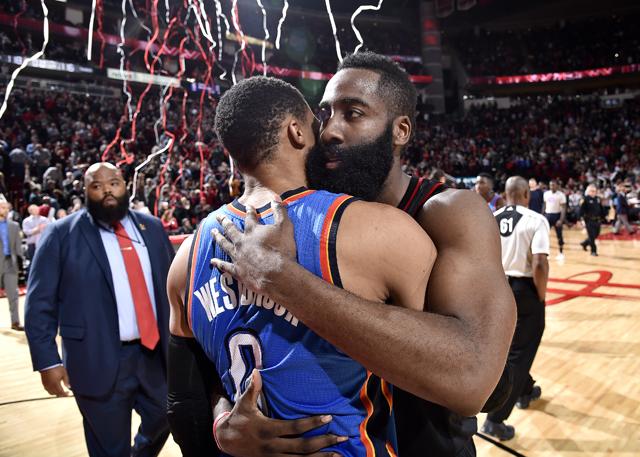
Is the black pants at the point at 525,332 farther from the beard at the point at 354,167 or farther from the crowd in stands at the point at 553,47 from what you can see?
the crowd in stands at the point at 553,47

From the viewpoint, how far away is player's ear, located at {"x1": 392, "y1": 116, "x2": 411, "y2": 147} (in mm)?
1506

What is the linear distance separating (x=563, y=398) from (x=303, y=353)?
354cm

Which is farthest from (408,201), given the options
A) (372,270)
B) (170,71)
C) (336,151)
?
(170,71)

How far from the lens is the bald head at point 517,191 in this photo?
3.92 metres

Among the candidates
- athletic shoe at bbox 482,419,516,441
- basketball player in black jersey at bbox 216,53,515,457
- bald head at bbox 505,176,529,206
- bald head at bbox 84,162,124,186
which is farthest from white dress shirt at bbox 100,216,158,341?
bald head at bbox 505,176,529,206

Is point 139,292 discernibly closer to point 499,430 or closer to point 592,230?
point 499,430

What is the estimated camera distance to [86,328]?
95.9 inches

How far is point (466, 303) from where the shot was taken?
1094 millimetres

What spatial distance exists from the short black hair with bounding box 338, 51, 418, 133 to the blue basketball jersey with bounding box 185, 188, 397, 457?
0.50 meters

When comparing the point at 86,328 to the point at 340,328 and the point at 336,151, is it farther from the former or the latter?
the point at 340,328

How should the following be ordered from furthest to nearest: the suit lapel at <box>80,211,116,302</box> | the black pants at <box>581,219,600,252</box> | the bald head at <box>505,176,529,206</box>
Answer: the black pants at <box>581,219,600,252</box>, the bald head at <box>505,176,529,206</box>, the suit lapel at <box>80,211,116,302</box>

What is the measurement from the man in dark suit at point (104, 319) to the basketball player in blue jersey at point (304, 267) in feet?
4.57

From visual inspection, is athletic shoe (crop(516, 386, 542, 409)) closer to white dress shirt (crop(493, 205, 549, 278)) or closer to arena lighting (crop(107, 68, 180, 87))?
white dress shirt (crop(493, 205, 549, 278))

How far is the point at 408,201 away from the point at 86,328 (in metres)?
1.74
